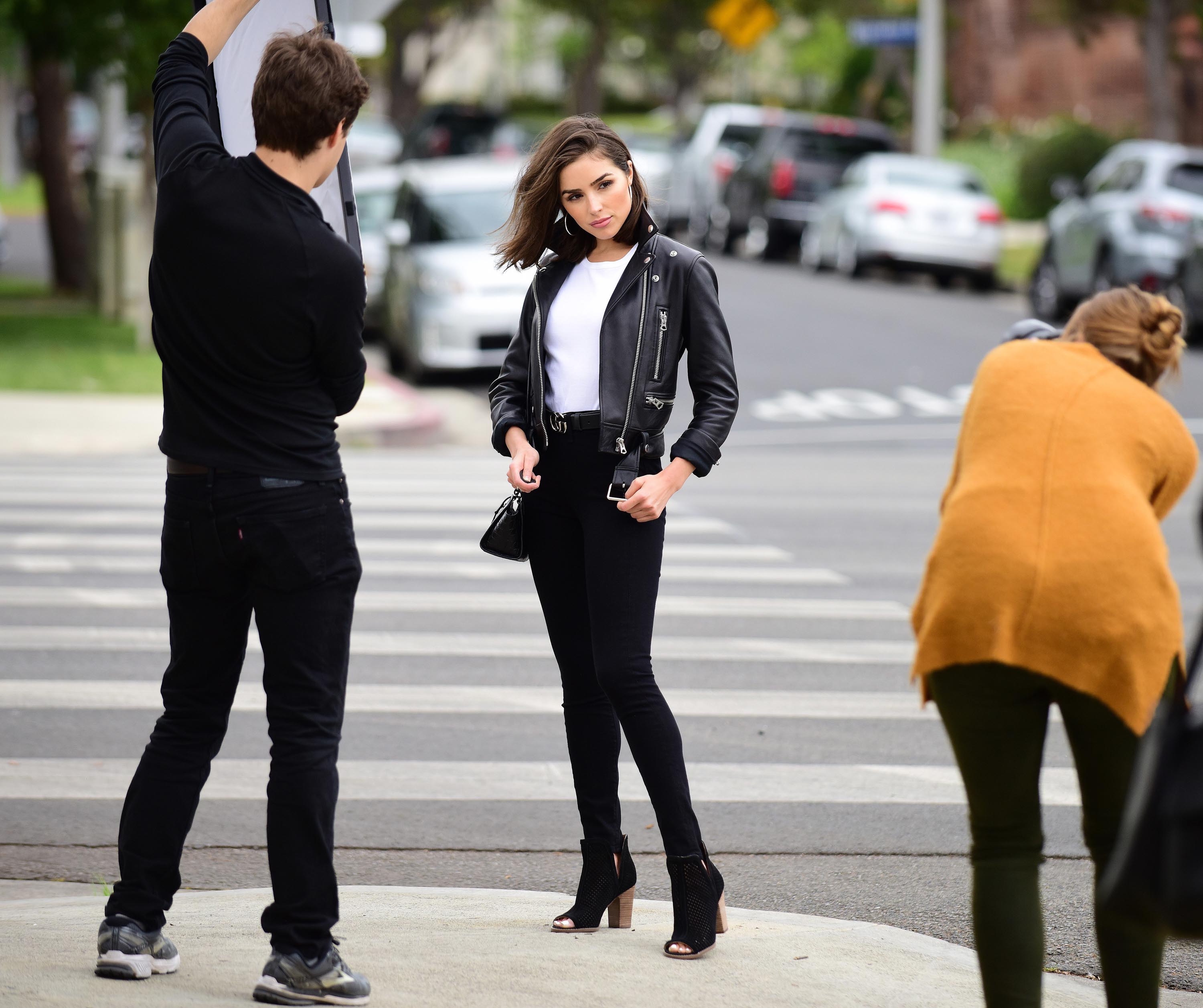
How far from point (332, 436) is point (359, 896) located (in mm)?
1325

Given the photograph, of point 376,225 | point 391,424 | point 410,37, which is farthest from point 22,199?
point 391,424

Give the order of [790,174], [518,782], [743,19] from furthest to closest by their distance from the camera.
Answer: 1. [743,19]
2. [790,174]
3. [518,782]

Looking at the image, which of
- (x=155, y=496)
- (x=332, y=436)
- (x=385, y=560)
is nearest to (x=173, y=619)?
(x=332, y=436)

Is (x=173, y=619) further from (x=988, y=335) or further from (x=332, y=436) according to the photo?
(x=988, y=335)

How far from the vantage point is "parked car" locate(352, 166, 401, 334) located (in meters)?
20.0

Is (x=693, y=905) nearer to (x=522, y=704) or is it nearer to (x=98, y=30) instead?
(x=522, y=704)

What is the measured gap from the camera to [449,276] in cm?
1725

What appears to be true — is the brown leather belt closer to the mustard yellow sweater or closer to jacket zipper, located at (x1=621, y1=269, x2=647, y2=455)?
jacket zipper, located at (x1=621, y1=269, x2=647, y2=455)

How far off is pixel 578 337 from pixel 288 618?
96cm

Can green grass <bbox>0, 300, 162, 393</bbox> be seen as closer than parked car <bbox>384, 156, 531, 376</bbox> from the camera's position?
Yes

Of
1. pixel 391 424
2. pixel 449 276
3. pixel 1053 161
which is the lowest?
pixel 391 424

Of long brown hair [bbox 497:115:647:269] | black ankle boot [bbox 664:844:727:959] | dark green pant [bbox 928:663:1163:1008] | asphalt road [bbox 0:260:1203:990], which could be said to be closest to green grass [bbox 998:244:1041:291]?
asphalt road [bbox 0:260:1203:990]

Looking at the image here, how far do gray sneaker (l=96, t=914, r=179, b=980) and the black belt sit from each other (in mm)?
1359

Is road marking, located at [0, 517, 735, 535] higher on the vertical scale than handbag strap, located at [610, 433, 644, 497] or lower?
lower
